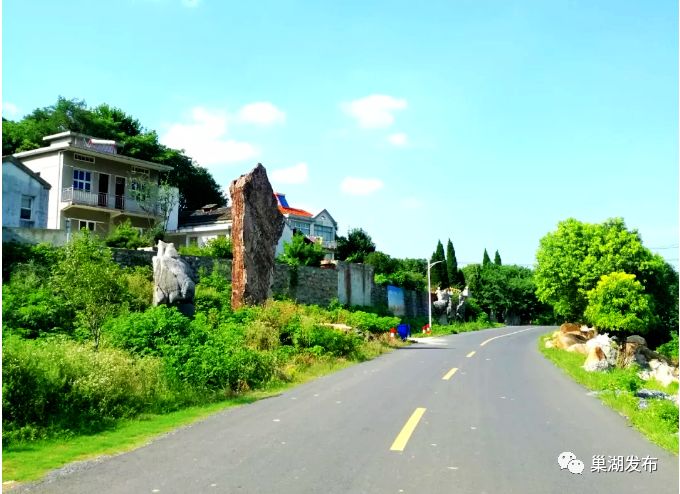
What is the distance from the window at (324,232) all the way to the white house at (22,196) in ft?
109

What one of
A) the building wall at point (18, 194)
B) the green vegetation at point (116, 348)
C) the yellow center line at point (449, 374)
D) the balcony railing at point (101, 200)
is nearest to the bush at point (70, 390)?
the green vegetation at point (116, 348)

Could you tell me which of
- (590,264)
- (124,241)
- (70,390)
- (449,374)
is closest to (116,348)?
(70,390)

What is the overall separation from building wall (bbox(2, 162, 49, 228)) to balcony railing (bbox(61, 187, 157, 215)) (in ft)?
11.3

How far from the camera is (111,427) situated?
8281 mm

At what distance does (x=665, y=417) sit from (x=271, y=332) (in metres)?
10.7

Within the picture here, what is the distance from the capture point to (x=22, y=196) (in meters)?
30.1

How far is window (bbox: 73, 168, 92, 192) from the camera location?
35869 millimetres

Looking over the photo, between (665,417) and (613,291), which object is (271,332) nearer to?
(665,417)

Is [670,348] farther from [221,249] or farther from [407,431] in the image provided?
[407,431]

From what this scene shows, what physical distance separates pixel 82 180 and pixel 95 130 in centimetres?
1232

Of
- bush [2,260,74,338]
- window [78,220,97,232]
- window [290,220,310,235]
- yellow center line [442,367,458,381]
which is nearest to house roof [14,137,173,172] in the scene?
window [78,220,97,232]

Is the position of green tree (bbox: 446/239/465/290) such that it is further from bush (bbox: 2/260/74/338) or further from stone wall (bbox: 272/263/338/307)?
bush (bbox: 2/260/74/338)

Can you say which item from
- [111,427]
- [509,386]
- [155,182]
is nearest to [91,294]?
[111,427]

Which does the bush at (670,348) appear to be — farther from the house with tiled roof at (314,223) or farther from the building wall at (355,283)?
the house with tiled roof at (314,223)
